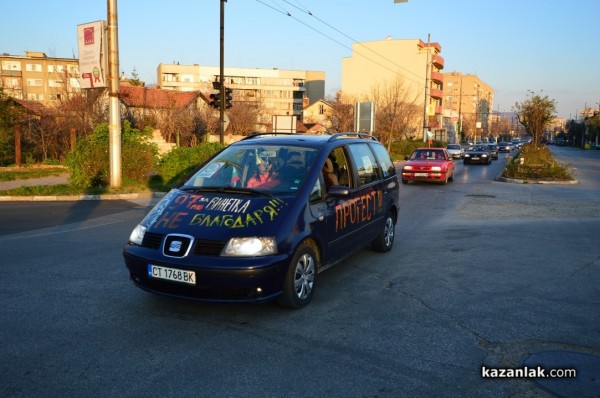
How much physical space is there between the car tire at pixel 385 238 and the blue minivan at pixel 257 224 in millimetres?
907

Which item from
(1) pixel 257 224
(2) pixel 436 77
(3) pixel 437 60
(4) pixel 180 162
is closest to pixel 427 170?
(4) pixel 180 162

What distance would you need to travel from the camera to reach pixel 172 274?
4.51 metres

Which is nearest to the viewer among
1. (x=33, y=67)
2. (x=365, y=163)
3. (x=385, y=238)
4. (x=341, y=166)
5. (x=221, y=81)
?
(x=341, y=166)

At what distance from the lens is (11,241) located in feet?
27.7

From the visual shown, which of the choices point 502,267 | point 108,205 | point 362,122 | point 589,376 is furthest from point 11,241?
point 362,122

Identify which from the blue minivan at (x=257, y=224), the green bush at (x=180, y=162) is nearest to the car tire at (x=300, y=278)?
the blue minivan at (x=257, y=224)

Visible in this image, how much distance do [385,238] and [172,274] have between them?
13.2ft

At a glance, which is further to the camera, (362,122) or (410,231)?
(362,122)

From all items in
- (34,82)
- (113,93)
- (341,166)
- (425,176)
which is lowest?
(425,176)

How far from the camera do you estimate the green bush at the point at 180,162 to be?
17312mm

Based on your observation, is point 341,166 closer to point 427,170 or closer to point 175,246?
point 175,246

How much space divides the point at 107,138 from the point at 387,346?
14.6m

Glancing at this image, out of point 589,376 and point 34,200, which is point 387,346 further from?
point 34,200

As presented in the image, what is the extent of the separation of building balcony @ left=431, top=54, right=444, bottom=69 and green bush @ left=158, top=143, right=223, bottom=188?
68.7 metres
